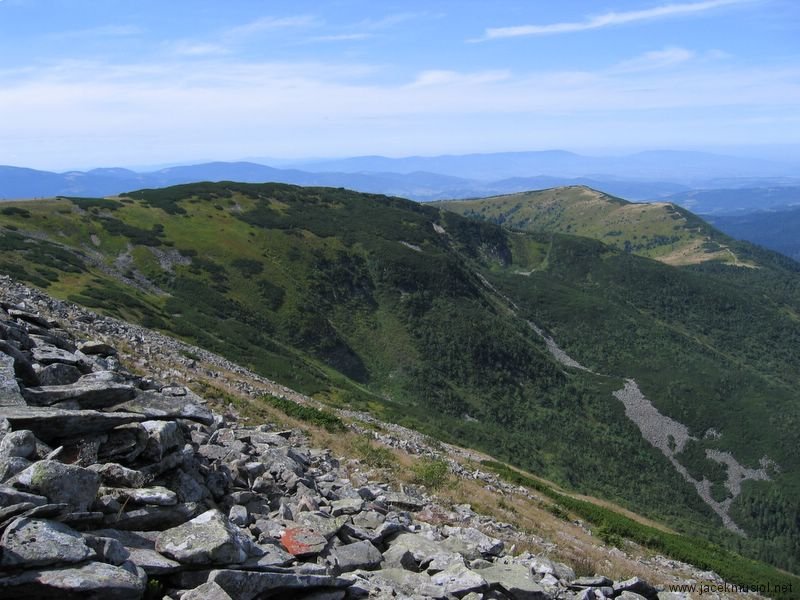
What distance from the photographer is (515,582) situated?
10586 mm

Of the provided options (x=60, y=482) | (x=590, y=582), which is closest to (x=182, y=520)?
(x=60, y=482)

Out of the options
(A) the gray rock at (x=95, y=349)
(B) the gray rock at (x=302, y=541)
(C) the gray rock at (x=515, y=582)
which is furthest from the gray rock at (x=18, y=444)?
(A) the gray rock at (x=95, y=349)

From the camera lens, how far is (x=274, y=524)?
10641 millimetres

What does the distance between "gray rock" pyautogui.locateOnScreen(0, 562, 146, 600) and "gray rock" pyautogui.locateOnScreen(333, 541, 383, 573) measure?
3.79m

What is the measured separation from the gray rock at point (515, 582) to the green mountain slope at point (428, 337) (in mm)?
45402

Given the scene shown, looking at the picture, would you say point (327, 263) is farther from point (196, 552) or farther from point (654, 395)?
point (196, 552)

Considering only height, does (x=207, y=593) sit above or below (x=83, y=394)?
below

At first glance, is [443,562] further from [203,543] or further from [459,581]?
[203,543]

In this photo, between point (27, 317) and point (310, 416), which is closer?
point (27, 317)

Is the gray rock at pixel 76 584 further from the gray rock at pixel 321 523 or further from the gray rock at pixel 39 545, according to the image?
the gray rock at pixel 321 523

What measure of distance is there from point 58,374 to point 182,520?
600 centimetres

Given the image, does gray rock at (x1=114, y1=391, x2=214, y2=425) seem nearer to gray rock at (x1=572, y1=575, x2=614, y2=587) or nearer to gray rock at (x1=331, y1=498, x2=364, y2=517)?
gray rock at (x1=331, y1=498, x2=364, y2=517)

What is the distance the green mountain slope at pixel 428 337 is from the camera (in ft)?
239

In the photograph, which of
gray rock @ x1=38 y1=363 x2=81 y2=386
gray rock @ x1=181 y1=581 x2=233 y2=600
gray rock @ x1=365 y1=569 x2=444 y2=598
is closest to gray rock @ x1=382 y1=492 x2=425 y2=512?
gray rock @ x1=365 y1=569 x2=444 y2=598
